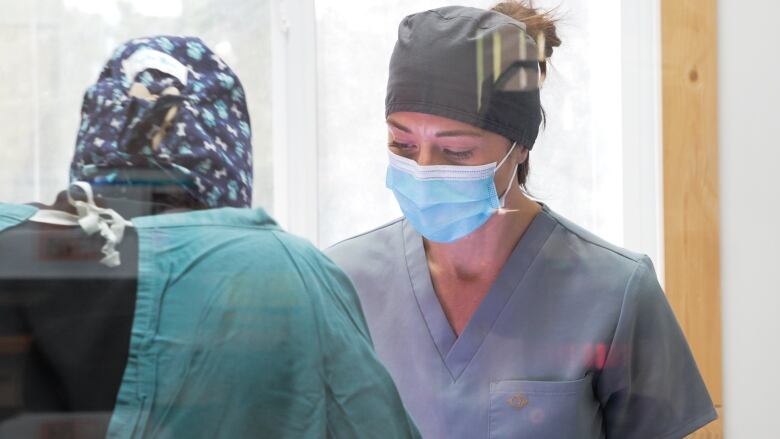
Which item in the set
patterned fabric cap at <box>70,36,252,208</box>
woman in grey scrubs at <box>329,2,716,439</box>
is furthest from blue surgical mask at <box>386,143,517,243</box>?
patterned fabric cap at <box>70,36,252,208</box>

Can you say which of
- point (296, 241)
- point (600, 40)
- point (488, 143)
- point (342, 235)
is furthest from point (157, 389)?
point (600, 40)

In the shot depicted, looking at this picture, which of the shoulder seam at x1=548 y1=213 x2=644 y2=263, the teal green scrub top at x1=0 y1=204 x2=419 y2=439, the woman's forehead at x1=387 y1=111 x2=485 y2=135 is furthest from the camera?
the shoulder seam at x1=548 y1=213 x2=644 y2=263

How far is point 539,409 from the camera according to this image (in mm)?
939

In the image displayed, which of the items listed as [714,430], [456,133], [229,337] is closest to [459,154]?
[456,133]

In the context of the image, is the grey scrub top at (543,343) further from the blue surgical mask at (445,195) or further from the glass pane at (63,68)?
the glass pane at (63,68)

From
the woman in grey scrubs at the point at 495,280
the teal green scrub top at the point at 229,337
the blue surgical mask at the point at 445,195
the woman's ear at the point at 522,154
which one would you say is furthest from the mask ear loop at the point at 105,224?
the woman's ear at the point at 522,154

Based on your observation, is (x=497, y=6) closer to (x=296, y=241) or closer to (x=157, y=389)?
(x=296, y=241)

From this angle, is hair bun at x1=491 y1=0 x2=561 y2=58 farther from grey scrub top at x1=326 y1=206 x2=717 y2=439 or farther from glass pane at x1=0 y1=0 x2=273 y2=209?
glass pane at x1=0 y1=0 x2=273 y2=209

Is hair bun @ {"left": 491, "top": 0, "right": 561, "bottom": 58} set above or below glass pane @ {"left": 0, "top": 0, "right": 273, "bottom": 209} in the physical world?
above

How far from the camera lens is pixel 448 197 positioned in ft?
2.96

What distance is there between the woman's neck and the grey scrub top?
0.01 meters

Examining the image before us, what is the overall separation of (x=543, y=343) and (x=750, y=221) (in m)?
0.34

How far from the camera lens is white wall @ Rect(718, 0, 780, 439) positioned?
42.3 inches

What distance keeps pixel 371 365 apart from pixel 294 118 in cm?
28
